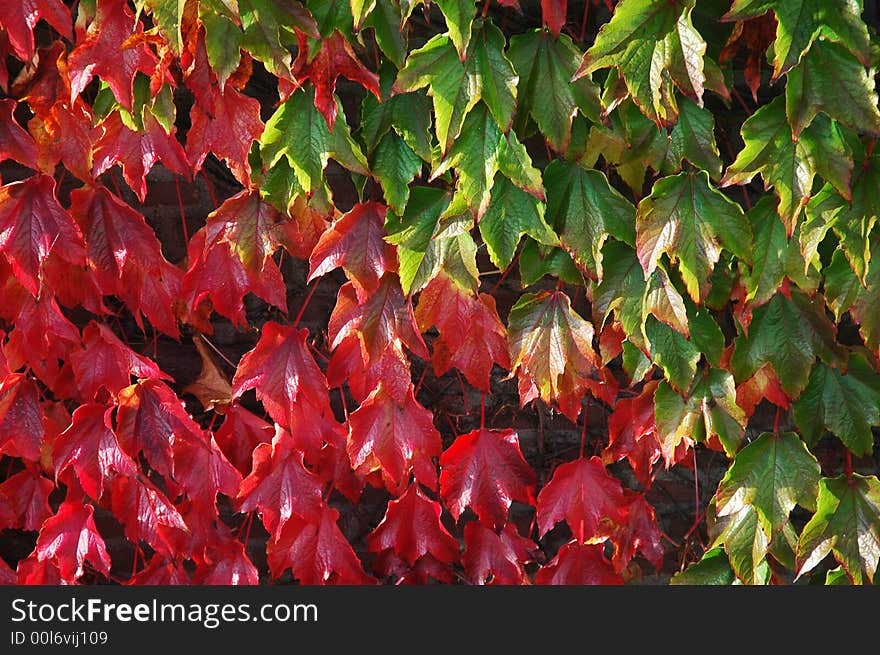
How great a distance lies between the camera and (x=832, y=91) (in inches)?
40.7

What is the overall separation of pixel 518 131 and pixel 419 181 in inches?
16.0

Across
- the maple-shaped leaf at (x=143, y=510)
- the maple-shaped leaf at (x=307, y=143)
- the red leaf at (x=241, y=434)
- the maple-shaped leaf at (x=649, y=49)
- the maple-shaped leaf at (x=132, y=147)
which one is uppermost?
the maple-shaped leaf at (x=649, y=49)

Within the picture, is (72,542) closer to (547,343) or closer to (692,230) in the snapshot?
(547,343)

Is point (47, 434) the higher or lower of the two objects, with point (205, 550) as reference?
higher

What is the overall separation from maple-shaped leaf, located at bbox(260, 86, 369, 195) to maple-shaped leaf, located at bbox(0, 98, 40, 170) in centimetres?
34

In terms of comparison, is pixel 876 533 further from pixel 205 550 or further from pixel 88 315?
pixel 88 315

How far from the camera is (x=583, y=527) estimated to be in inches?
51.9

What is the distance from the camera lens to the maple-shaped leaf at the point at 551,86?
1.08 m

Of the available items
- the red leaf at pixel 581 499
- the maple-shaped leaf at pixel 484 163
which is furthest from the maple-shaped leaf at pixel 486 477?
the maple-shaped leaf at pixel 484 163

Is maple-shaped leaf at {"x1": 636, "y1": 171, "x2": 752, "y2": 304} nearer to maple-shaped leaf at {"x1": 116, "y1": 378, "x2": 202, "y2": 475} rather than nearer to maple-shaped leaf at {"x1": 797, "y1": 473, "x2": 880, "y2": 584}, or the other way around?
maple-shaped leaf at {"x1": 797, "y1": 473, "x2": 880, "y2": 584}

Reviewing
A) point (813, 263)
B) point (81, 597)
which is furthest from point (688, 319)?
point (81, 597)

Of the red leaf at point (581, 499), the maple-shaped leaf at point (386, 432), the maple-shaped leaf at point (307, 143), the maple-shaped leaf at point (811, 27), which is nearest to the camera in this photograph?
the maple-shaped leaf at point (811, 27)

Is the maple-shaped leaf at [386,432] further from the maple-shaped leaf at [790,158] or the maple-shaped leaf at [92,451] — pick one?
the maple-shaped leaf at [790,158]

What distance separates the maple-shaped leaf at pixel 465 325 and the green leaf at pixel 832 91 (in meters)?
0.43
